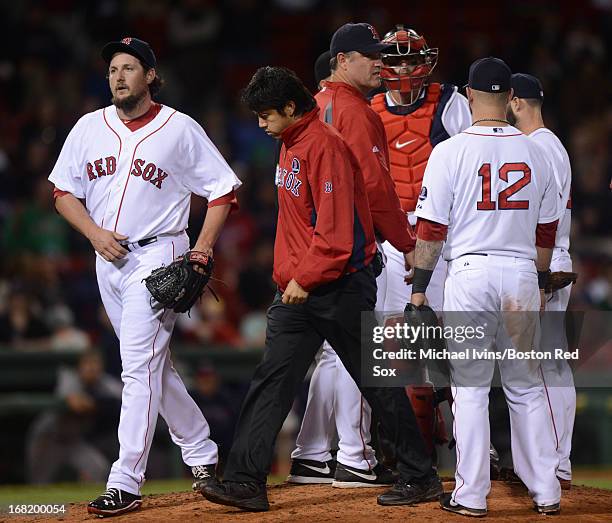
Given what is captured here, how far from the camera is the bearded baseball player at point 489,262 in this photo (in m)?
4.91

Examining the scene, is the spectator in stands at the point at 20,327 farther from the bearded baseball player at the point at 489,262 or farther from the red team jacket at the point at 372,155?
the bearded baseball player at the point at 489,262

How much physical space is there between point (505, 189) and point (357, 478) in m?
1.69

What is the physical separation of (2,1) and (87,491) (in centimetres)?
774

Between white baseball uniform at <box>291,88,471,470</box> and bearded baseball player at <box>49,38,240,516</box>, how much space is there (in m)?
0.54

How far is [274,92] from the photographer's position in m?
4.91

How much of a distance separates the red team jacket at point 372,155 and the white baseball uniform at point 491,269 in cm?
30

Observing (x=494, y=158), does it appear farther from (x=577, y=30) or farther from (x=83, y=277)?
(x=577, y=30)

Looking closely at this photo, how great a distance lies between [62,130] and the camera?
11.2 meters

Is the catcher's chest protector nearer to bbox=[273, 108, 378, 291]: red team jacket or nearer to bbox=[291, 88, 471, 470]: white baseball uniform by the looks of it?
bbox=[291, 88, 471, 470]: white baseball uniform

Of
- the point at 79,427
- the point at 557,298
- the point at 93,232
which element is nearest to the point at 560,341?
the point at 557,298

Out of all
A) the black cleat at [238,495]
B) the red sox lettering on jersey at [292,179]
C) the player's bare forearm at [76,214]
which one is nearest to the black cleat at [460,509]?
the black cleat at [238,495]

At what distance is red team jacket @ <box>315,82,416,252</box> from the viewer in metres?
5.24

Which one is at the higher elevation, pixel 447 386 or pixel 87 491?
pixel 447 386

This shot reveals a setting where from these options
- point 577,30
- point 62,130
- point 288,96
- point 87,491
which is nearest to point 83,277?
point 62,130
